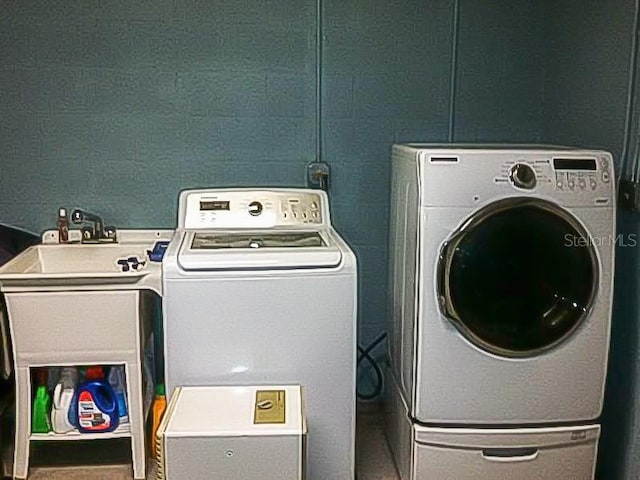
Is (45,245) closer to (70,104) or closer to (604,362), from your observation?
(70,104)

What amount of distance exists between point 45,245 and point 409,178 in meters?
1.51

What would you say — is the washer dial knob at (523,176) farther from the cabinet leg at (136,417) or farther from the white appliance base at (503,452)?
the cabinet leg at (136,417)

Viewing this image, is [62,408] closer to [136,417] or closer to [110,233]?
[136,417]

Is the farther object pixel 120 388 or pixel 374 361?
pixel 374 361

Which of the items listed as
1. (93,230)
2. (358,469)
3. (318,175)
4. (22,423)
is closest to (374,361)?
(358,469)

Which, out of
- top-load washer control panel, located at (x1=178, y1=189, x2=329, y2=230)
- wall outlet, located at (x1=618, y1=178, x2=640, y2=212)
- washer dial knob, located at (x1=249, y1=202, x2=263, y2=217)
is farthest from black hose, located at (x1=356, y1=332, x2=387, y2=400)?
wall outlet, located at (x1=618, y1=178, x2=640, y2=212)

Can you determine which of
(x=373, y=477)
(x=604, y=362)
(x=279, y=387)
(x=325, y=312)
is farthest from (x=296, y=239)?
(x=604, y=362)

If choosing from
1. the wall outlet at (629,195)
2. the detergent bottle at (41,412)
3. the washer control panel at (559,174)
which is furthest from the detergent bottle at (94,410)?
the wall outlet at (629,195)

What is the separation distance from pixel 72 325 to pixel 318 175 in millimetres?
1188

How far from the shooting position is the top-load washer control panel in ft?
9.22

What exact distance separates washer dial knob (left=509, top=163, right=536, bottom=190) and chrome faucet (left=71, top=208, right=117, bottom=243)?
1.64 metres

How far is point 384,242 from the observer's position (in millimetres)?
3174

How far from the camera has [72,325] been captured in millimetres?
2461

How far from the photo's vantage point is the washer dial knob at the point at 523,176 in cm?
220
